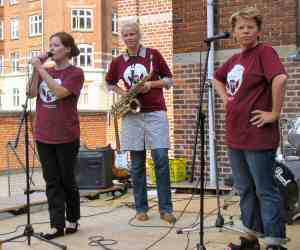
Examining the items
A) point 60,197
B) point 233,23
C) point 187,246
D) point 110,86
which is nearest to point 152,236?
point 187,246

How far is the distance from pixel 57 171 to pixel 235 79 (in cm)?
181

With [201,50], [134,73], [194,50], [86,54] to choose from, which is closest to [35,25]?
Answer: [86,54]

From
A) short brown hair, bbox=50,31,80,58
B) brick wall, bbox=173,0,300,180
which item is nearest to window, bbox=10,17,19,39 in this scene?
brick wall, bbox=173,0,300,180

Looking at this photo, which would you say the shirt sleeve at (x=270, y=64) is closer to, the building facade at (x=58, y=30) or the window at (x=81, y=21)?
the building facade at (x=58, y=30)

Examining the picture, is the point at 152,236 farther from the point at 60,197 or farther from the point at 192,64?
the point at 192,64

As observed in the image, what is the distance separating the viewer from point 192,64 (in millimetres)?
7898

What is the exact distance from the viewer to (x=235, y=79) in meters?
3.87

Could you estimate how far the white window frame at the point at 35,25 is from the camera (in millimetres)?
42625

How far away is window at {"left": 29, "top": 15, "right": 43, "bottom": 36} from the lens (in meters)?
42.6

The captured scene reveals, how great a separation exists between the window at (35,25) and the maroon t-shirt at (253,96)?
1579 inches

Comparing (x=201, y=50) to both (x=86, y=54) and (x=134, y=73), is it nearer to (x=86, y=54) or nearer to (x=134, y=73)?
(x=134, y=73)

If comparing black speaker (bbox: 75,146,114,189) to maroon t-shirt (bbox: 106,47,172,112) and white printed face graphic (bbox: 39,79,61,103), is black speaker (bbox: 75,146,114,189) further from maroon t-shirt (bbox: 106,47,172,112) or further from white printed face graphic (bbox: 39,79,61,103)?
white printed face graphic (bbox: 39,79,61,103)

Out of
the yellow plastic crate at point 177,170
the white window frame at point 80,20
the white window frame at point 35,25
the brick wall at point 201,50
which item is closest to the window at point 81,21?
the white window frame at point 80,20

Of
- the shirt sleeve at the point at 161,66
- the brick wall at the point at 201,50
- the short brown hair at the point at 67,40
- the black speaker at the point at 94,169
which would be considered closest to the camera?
the short brown hair at the point at 67,40
